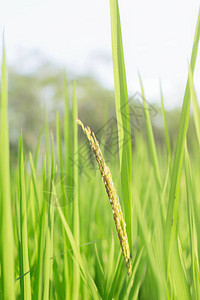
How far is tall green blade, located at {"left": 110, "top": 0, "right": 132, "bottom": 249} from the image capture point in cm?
36

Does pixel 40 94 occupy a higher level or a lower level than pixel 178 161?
higher

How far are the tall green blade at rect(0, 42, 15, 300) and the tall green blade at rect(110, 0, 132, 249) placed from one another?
0.44ft

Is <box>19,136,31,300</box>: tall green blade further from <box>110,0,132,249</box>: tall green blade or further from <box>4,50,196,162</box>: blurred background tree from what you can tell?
<box>4,50,196,162</box>: blurred background tree

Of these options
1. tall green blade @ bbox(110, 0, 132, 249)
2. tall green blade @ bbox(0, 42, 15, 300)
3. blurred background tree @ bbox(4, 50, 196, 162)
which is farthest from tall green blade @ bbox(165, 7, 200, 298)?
blurred background tree @ bbox(4, 50, 196, 162)

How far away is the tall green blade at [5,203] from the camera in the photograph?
11.1 inches

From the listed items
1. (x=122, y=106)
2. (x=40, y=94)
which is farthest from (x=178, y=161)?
(x=40, y=94)

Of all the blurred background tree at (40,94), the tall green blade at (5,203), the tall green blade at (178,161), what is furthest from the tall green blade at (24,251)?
the blurred background tree at (40,94)

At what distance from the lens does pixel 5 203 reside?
29 centimetres

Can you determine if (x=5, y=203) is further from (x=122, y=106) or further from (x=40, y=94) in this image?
(x=40, y=94)

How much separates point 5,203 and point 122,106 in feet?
0.59

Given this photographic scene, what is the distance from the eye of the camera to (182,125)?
340 mm

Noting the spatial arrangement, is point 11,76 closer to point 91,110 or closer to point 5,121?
point 91,110

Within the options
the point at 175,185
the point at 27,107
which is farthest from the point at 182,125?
the point at 27,107

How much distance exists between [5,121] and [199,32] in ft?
0.79
